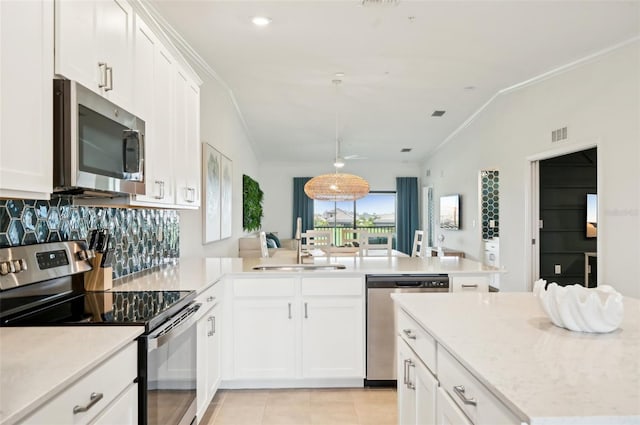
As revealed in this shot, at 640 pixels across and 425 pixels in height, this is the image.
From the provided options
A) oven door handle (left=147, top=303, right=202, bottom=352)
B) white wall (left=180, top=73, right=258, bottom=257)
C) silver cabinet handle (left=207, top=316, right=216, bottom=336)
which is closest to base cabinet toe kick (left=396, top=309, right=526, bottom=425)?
oven door handle (left=147, top=303, right=202, bottom=352)

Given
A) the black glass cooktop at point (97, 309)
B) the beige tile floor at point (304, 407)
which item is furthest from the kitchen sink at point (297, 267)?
the black glass cooktop at point (97, 309)

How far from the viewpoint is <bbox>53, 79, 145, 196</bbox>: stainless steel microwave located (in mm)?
1471

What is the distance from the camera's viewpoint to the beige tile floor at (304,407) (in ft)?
8.92

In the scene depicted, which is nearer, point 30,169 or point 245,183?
point 30,169

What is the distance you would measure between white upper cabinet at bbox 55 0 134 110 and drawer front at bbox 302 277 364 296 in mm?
1691

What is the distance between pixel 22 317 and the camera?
5.30 ft

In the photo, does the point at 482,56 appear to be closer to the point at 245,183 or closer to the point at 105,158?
the point at 105,158

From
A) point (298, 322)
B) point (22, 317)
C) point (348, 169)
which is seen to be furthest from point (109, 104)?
point (348, 169)

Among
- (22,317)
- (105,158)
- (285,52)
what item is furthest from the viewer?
(285,52)

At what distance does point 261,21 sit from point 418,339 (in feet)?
9.58

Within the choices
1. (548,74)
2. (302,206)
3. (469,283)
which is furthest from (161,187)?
(302,206)

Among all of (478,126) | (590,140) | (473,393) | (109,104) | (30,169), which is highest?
(478,126)

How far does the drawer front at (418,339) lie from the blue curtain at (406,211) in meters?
9.13

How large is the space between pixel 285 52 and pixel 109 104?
275 centimetres
